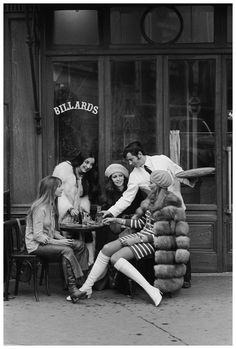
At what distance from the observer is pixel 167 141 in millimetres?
9445

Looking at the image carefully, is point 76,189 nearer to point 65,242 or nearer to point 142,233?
point 65,242

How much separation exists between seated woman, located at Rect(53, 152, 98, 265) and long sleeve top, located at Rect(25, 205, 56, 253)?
0.63m

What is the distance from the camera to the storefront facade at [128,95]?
9344mm

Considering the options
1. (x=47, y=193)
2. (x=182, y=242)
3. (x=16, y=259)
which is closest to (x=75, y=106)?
(x=47, y=193)

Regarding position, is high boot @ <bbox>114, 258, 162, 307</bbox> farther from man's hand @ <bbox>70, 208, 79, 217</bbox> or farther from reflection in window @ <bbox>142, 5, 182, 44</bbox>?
reflection in window @ <bbox>142, 5, 182, 44</bbox>

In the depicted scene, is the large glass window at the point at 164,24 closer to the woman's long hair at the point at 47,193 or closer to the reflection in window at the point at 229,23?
the reflection in window at the point at 229,23

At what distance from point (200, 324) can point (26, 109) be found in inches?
151

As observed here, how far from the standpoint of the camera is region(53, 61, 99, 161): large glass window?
9461 millimetres

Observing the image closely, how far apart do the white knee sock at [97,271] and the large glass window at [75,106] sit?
1.85 m

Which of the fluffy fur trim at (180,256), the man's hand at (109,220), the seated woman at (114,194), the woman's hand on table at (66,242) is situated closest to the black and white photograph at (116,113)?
the seated woman at (114,194)

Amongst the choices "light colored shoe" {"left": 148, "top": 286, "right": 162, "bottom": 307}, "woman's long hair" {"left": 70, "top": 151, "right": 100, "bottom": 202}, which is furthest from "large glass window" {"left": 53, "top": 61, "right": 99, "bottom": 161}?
"light colored shoe" {"left": 148, "top": 286, "right": 162, "bottom": 307}

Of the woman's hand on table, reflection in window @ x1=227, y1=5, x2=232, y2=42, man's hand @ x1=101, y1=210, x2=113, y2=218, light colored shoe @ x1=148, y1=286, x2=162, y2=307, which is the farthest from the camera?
reflection in window @ x1=227, y1=5, x2=232, y2=42

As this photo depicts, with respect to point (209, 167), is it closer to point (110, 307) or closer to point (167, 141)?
point (167, 141)

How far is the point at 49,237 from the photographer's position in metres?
8.20
